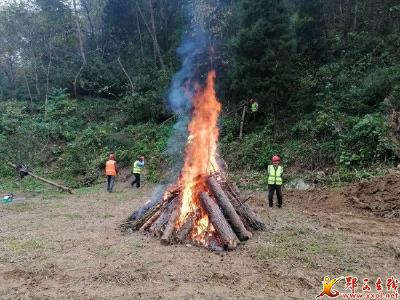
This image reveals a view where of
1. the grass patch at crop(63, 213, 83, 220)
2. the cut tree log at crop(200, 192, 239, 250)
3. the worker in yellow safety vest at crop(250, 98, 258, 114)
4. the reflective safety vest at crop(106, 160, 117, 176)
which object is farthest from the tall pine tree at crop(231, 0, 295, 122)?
the cut tree log at crop(200, 192, 239, 250)

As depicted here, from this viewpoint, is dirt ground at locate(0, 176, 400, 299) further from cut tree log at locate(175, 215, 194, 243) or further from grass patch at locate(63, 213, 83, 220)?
cut tree log at locate(175, 215, 194, 243)

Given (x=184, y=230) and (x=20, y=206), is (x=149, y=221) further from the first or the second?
(x=20, y=206)

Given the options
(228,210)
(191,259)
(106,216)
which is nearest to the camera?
(191,259)

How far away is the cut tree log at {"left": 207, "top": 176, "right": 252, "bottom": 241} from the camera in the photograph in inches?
360

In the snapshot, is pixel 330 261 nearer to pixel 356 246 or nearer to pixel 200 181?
pixel 356 246

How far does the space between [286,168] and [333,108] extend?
4130 millimetres

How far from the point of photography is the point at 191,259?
7910 mm

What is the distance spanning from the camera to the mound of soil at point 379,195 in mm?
11664

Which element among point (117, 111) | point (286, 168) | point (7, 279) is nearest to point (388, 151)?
point (286, 168)

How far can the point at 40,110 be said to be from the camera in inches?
1229

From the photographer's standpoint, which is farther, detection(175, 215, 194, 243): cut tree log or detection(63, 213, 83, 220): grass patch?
detection(63, 213, 83, 220): grass patch

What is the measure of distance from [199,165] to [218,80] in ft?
40.7

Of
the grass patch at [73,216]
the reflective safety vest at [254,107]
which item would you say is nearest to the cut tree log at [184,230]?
the grass patch at [73,216]

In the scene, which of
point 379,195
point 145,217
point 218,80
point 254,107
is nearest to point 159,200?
point 145,217
